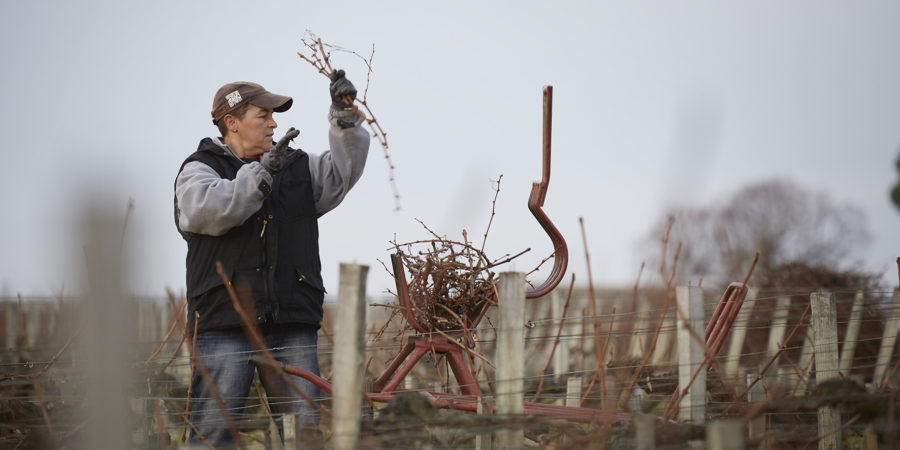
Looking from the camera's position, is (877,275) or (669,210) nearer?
(669,210)

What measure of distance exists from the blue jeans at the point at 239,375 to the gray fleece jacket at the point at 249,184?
475mm

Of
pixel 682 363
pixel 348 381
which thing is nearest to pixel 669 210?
pixel 348 381

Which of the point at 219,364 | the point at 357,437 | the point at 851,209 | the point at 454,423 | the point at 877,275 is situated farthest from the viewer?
the point at 851,209

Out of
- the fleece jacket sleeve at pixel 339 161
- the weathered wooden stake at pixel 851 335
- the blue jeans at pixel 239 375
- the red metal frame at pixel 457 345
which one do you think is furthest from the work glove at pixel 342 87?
the weathered wooden stake at pixel 851 335

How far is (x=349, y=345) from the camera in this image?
2.18 metres

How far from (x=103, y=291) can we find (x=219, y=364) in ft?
7.76

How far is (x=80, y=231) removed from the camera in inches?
33.6

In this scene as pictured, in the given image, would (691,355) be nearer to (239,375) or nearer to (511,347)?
(511,347)

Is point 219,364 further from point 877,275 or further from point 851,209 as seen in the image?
point 851,209

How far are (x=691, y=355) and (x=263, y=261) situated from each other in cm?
180

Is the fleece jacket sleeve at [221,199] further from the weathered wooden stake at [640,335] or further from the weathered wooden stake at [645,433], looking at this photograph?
the weathered wooden stake at [645,433]

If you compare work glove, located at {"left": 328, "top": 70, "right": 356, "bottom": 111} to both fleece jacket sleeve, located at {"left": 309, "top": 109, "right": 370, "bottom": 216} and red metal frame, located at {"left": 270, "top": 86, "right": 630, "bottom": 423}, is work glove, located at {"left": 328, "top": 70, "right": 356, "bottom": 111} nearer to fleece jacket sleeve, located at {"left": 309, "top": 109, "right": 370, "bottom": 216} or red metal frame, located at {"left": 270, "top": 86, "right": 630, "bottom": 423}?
fleece jacket sleeve, located at {"left": 309, "top": 109, "right": 370, "bottom": 216}

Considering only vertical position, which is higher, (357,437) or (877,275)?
(877,275)

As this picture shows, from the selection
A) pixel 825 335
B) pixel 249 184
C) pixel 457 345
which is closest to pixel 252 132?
pixel 249 184
